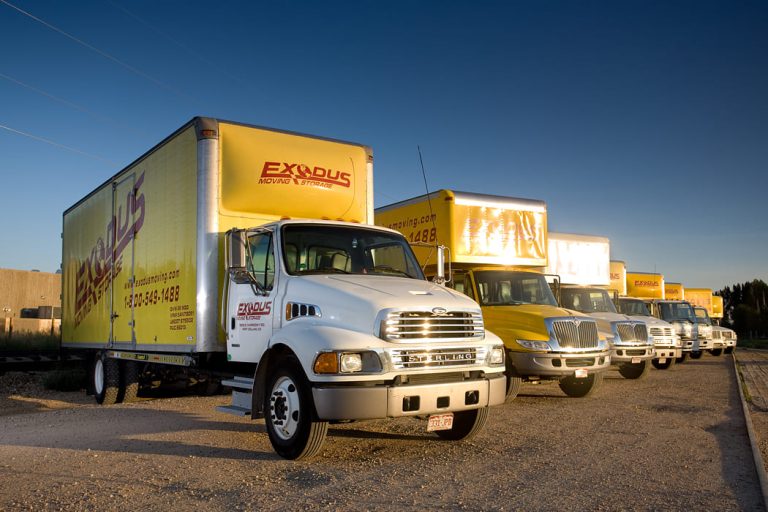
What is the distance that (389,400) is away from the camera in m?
6.12

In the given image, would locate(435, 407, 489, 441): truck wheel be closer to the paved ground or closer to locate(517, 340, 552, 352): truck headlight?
the paved ground

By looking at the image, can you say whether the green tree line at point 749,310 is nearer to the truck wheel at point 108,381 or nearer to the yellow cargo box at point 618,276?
the yellow cargo box at point 618,276

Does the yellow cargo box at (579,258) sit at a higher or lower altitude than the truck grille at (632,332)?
higher

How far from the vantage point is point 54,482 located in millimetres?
5867

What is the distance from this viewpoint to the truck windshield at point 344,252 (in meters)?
7.42

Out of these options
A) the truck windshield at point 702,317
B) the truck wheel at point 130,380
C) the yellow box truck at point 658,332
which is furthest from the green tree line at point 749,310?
the truck wheel at point 130,380

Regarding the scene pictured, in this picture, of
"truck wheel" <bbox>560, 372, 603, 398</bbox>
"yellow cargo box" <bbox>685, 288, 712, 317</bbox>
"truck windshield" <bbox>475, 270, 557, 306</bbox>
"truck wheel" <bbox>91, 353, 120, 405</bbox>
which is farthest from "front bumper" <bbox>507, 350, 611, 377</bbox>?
"yellow cargo box" <bbox>685, 288, 712, 317</bbox>

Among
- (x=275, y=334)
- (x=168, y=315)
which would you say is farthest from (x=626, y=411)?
(x=168, y=315)

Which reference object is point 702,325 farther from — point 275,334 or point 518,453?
point 275,334

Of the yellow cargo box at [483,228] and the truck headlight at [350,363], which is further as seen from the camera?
the yellow cargo box at [483,228]

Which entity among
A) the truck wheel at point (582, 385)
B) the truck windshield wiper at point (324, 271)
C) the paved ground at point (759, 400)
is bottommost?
the paved ground at point (759, 400)

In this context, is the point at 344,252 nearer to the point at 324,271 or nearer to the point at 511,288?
the point at 324,271

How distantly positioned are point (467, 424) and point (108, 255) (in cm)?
730

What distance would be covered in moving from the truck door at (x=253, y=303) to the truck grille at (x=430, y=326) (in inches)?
59.2
